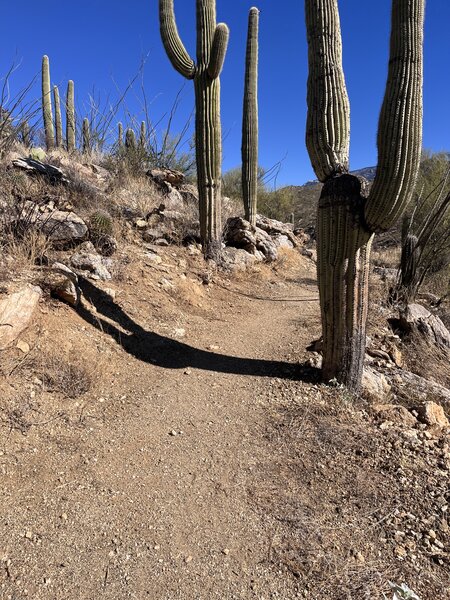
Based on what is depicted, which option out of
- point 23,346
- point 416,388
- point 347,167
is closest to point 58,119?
point 23,346

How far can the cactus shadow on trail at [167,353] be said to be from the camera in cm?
425

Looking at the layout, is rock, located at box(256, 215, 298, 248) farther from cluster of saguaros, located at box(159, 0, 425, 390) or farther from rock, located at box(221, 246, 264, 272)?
cluster of saguaros, located at box(159, 0, 425, 390)

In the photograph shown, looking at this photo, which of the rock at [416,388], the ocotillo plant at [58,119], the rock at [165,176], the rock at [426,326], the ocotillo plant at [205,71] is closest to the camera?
the rock at [416,388]

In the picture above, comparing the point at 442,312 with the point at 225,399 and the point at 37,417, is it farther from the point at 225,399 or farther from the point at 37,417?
the point at 37,417

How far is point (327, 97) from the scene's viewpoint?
144 inches

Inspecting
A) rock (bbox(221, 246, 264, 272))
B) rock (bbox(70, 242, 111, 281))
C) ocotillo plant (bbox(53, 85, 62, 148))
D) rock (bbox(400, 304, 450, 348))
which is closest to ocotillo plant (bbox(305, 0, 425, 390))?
rock (bbox(400, 304, 450, 348))

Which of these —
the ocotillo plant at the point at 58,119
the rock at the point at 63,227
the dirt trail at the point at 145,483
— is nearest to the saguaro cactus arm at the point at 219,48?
the rock at the point at 63,227

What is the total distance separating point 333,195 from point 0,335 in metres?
3.02

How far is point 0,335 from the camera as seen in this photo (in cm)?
340

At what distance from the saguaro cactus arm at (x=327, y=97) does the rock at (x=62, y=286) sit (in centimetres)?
268

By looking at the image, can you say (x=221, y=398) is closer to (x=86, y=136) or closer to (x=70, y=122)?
(x=86, y=136)

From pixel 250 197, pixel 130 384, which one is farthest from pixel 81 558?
pixel 250 197

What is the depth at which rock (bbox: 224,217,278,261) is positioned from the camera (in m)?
8.49

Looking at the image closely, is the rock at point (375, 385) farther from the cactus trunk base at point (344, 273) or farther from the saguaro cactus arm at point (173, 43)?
the saguaro cactus arm at point (173, 43)
